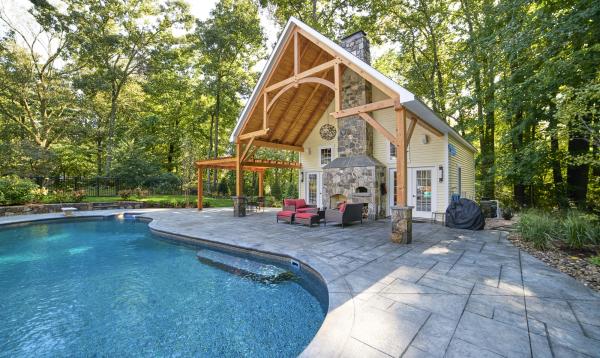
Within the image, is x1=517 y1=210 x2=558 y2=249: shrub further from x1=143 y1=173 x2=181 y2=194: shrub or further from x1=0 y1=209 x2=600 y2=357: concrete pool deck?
x1=143 y1=173 x2=181 y2=194: shrub

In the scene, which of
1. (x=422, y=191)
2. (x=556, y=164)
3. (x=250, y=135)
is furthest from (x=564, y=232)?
(x=250, y=135)

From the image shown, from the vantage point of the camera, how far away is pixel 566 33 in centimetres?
648

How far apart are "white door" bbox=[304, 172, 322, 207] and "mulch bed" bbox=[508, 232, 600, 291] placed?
28.0 feet

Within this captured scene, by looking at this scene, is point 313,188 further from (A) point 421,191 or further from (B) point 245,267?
(B) point 245,267

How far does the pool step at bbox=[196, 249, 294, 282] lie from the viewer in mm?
4848

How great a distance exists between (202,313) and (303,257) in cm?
201

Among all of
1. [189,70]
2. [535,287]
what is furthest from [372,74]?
[189,70]

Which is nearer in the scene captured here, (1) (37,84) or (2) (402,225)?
(2) (402,225)

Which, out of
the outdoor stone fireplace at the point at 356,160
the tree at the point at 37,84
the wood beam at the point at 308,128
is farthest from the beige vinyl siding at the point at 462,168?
the tree at the point at 37,84

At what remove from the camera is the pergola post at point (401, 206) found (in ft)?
19.5

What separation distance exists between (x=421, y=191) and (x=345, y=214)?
401 centimetres

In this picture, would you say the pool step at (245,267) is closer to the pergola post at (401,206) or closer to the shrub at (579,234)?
the pergola post at (401,206)

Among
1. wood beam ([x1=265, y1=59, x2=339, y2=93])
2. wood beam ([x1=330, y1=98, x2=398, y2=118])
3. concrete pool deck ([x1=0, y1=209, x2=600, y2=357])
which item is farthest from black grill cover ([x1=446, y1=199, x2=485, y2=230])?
wood beam ([x1=265, y1=59, x2=339, y2=93])

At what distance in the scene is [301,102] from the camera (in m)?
11.8
